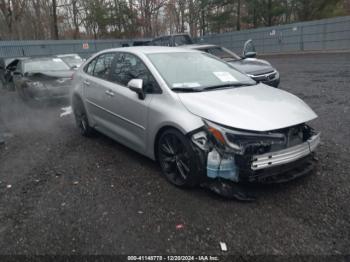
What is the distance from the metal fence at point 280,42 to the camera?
20.1 meters

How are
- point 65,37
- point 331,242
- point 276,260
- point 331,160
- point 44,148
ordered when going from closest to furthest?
point 276,260, point 331,242, point 331,160, point 44,148, point 65,37

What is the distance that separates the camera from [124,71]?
4.12 m

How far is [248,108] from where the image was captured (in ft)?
9.91

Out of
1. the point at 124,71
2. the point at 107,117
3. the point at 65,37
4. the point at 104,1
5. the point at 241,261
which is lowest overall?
the point at 241,261

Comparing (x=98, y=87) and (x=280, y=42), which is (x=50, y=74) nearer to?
(x=98, y=87)

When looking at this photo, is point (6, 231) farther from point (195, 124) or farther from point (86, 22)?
point (86, 22)

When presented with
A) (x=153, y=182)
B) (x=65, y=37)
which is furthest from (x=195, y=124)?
(x=65, y=37)

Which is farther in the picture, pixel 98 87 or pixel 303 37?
pixel 303 37

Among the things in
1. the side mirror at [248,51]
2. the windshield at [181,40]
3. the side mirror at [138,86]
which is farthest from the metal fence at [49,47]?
the side mirror at [138,86]

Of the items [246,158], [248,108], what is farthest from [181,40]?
[246,158]

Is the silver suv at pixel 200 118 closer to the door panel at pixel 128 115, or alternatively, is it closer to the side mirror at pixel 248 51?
A: the door panel at pixel 128 115

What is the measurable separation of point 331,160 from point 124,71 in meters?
3.16

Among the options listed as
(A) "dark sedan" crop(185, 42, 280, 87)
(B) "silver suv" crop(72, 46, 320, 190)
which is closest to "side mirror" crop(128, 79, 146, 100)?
(B) "silver suv" crop(72, 46, 320, 190)

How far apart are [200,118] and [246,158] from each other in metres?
0.63
